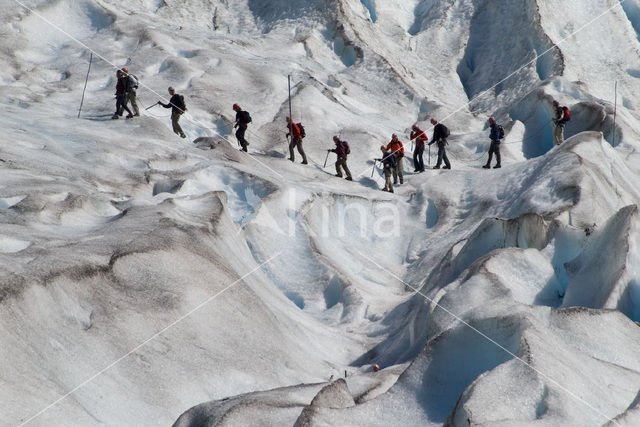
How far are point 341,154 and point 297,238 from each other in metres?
6.92

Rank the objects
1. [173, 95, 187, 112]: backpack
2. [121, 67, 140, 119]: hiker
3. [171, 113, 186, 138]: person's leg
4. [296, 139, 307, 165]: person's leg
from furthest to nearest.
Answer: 1. [296, 139, 307, 165]: person's leg
2. [171, 113, 186, 138]: person's leg
3. [173, 95, 187, 112]: backpack
4. [121, 67, 140, 119]: hiker

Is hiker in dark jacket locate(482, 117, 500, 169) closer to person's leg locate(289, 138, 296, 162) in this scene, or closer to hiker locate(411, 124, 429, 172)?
hiker locate(411, 124, 429, 172)

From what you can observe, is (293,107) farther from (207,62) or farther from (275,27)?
(275,27)

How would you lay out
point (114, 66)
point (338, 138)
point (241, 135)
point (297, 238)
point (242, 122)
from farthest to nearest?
point (114, 66)
point (338, 138)
point (241, 135)
point (242, 122)
point (297, 238)

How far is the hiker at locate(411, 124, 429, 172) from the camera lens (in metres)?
26.0

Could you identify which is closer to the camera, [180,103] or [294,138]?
[180,103]

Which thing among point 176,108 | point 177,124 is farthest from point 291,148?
point 176,108

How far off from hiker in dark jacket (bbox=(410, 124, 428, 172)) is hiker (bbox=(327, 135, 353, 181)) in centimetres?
300

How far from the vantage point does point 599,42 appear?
139 ft

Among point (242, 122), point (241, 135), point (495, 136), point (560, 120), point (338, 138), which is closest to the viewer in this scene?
A: point (242, 122)

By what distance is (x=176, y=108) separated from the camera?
78.4ft

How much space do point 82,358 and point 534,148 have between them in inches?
956

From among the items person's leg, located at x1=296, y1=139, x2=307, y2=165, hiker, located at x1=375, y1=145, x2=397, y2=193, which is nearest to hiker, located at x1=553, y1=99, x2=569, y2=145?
hiker, located at x1=375, y1=145, x2=397, y2=193

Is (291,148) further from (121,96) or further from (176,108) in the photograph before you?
(121,96)
